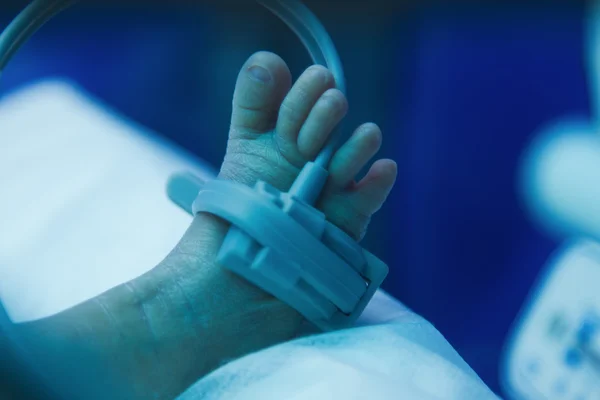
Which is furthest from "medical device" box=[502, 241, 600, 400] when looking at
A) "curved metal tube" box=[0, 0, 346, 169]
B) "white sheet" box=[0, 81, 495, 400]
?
"curved metal tube" box=[0, 0, 346, 169]

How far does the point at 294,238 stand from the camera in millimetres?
373

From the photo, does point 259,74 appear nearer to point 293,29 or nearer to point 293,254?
point 293,29

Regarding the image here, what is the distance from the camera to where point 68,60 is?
70 centimetres

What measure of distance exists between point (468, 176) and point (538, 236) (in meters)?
0.12

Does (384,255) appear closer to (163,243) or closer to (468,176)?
(468,176)

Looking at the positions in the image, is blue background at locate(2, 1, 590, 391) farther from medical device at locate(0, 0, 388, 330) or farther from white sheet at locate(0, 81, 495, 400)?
medical device at locate(0, 0, 388, 330)

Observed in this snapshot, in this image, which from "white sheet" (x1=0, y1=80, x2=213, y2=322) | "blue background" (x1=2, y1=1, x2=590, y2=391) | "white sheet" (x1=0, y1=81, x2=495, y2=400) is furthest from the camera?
"blue background" (x1=2, y1=1, x2=590, y2=391)

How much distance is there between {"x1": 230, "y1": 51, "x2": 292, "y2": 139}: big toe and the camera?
45cm

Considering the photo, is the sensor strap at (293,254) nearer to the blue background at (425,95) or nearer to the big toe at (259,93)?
the big toe at (259,93)

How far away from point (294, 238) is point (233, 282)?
0.08 meters

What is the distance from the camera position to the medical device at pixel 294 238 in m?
0.37

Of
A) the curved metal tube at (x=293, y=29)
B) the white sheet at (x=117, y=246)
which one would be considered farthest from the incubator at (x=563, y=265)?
the curved metal tube at (x=293, y=29)

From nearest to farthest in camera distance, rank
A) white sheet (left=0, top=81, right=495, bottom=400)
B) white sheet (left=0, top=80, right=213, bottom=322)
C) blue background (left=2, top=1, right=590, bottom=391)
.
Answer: white sheet (left=0, top=81, right=495, bottom=400) → white sheet (left=0, top=80, right=213, bottom=322) → blue background (left=2, top=1, right=590, bottom=391)

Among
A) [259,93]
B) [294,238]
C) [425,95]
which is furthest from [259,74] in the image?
[425,95]
